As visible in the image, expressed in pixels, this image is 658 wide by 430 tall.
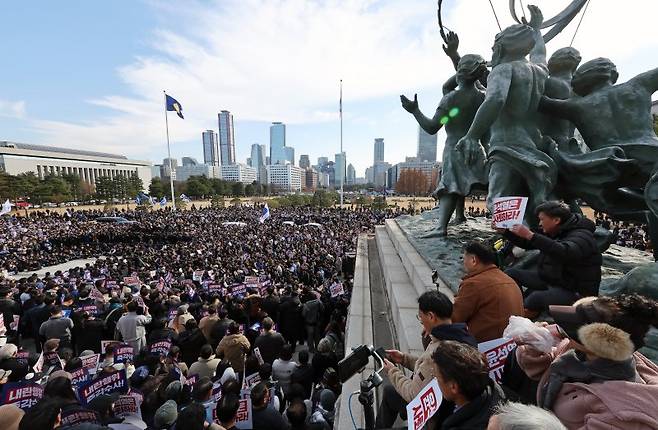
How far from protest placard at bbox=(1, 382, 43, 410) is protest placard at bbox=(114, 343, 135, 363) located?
993mm

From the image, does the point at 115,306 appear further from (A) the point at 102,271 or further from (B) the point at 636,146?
(B) the point at 636,146

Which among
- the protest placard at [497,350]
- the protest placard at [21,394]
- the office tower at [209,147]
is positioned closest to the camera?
the protest placard at [497,350]

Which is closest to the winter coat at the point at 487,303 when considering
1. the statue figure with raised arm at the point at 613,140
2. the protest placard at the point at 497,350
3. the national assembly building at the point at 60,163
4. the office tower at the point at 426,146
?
the protest placard at the point at 497,350

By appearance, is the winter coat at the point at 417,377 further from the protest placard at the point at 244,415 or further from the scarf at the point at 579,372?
the protest placard at the point at 244,415

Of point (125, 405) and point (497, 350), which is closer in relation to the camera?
point (497, 350)

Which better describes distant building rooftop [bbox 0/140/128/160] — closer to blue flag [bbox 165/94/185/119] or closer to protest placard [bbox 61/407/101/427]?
blue flag [bbox 165/94/185/119]

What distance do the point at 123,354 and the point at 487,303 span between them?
4169 mm

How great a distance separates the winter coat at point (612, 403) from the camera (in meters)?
1.16

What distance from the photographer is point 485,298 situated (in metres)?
2.29

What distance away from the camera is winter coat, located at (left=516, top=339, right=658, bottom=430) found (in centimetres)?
116

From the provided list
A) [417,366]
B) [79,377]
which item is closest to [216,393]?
[79,377]

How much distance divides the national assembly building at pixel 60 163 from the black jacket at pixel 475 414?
71.7m

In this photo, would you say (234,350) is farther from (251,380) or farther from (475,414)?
(475,414)

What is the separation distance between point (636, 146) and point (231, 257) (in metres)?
12.4
